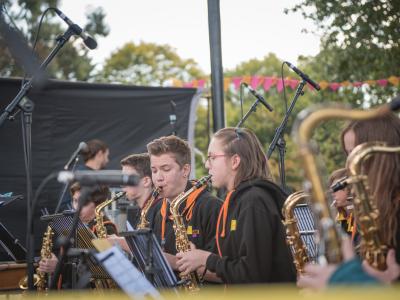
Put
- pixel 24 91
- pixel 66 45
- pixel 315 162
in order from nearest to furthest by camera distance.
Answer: pixel 315 162 < pixel 24 91 < pixel 66 45

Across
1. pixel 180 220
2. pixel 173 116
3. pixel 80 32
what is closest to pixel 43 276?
pixel 180 220

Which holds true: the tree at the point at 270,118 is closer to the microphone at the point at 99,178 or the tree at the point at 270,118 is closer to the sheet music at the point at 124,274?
the sheet music at the point at 124,274

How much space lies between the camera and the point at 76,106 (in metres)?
10.4

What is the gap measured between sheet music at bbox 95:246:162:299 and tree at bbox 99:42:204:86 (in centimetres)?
3720

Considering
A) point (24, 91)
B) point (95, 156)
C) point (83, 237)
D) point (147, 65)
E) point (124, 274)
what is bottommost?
point (83, 237)

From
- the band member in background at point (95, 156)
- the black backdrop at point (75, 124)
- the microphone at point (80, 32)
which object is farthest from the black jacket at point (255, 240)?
the black backdrop at point (75, 124)

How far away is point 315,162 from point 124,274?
3.63ft

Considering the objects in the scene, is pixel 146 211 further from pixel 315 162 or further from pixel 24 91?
pixel 315 162

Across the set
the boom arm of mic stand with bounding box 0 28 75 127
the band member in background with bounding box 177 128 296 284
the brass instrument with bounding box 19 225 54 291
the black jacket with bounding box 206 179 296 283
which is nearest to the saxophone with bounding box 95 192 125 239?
the brass instrument with bounding box 19 225 54 291

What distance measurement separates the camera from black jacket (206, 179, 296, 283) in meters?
4.72

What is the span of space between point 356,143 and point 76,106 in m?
7.10

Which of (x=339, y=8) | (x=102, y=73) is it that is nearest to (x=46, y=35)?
(x=102, y=73)

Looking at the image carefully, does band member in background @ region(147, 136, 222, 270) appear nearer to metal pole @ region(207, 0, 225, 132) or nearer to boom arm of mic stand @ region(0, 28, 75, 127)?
boom arm of mic stand @ region(0, 28, 75, 127)

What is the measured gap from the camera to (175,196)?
20.1 ft
